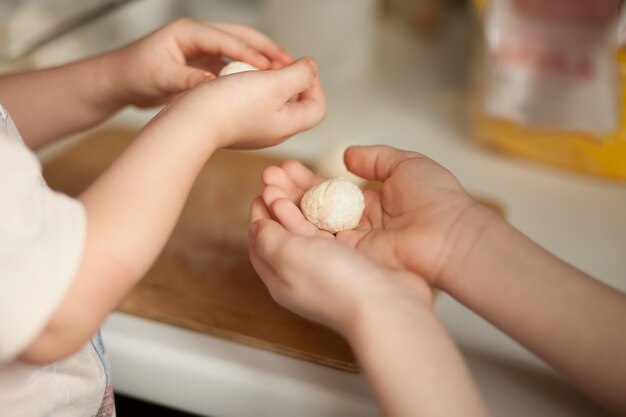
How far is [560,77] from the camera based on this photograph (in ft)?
2.95

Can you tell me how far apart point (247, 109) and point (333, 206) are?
12cm

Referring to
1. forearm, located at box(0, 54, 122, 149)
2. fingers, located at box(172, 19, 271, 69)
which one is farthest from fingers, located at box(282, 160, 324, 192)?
forearm, located at box(0, 54, 122, 149)

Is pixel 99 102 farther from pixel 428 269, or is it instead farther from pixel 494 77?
pixel 494 77

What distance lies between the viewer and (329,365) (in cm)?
60

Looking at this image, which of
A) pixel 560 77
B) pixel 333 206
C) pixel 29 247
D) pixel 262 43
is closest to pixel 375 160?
pixel 333 206

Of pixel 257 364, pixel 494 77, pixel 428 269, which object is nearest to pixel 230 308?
pixel 257 364

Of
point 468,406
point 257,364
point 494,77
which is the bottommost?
point 257,364

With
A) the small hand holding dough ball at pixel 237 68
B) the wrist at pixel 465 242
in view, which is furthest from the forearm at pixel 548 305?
the small hand holding dough ball at pixel 237 68

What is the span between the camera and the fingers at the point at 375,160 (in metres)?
0.58

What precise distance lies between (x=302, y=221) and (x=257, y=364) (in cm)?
16

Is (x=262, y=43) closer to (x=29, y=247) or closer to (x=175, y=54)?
(x=175, y=54)

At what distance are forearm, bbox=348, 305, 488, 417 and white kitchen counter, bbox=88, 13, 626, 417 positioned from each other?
0.45ft

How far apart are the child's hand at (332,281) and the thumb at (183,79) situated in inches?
6.9

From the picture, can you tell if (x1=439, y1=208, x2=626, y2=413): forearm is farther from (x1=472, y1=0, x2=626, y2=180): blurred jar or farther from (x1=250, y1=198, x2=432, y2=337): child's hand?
(x1=472, y1=0, x2=626, y2=180): blurred jar
